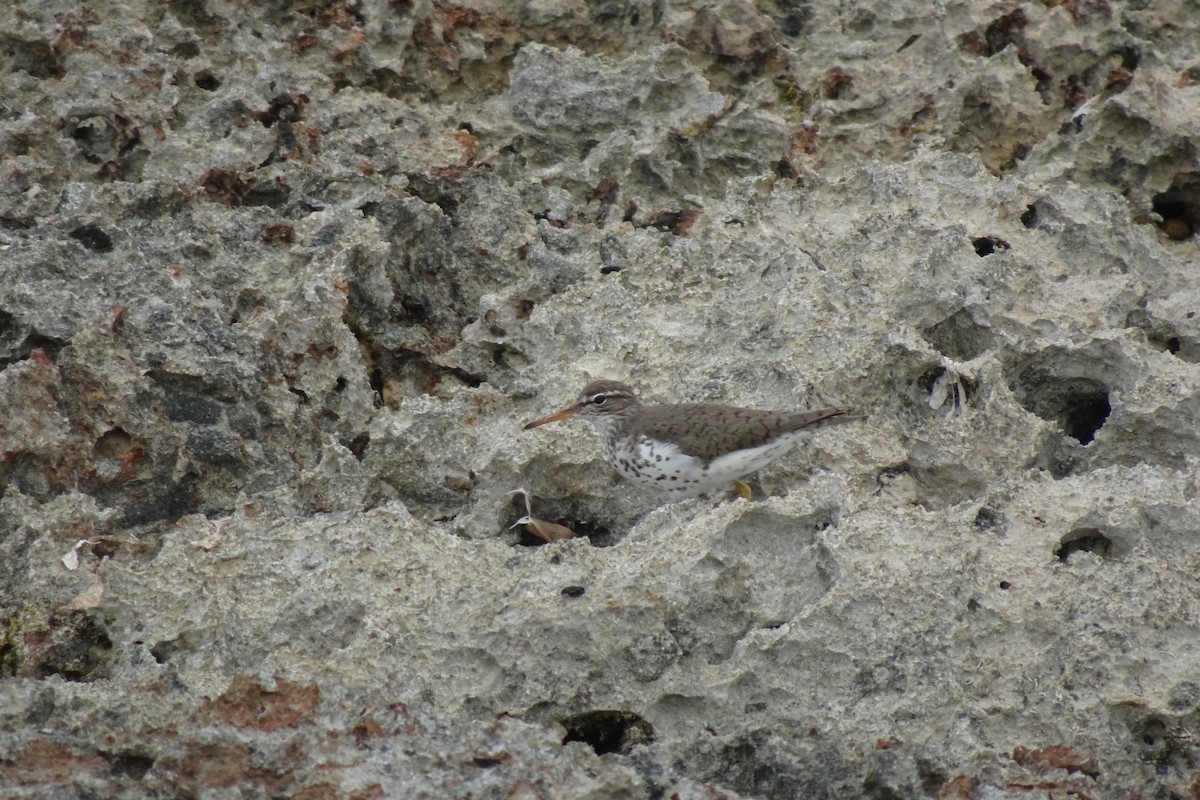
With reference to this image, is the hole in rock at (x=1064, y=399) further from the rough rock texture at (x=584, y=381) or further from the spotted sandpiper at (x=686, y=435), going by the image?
the spotted sandpiper at (x=686, y=435)

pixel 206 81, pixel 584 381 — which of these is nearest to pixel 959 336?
pixel 584 381

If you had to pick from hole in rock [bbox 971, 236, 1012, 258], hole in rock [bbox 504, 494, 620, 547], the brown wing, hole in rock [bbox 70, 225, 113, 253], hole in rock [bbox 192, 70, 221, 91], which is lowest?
hole in rock [bbox 504, 494, 620, 547]

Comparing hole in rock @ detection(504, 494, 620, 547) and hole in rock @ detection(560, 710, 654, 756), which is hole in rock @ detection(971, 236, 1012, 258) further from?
hole in rock @ detection(560, 710, 654, 756)

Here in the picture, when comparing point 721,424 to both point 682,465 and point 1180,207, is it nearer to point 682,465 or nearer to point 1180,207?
point 682,465

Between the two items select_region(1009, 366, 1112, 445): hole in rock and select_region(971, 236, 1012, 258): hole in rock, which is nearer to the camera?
select_region(1009, 366, 1112, 445): hole in rock

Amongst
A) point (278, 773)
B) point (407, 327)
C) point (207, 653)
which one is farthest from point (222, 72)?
point (278, 773)

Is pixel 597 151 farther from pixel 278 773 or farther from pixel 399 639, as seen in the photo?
pixel 278 773

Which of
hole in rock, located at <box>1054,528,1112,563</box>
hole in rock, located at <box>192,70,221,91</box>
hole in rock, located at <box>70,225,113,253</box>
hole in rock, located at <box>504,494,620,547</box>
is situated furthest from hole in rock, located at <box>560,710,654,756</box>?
hole in rock, located at <box>192,70,221,91</box>

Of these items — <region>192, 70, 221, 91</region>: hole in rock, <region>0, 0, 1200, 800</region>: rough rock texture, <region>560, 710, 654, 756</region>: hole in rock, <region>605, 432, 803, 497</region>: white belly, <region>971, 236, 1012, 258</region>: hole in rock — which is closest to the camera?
<region>0, 0, 1200, 800</region>: rough rock texture
